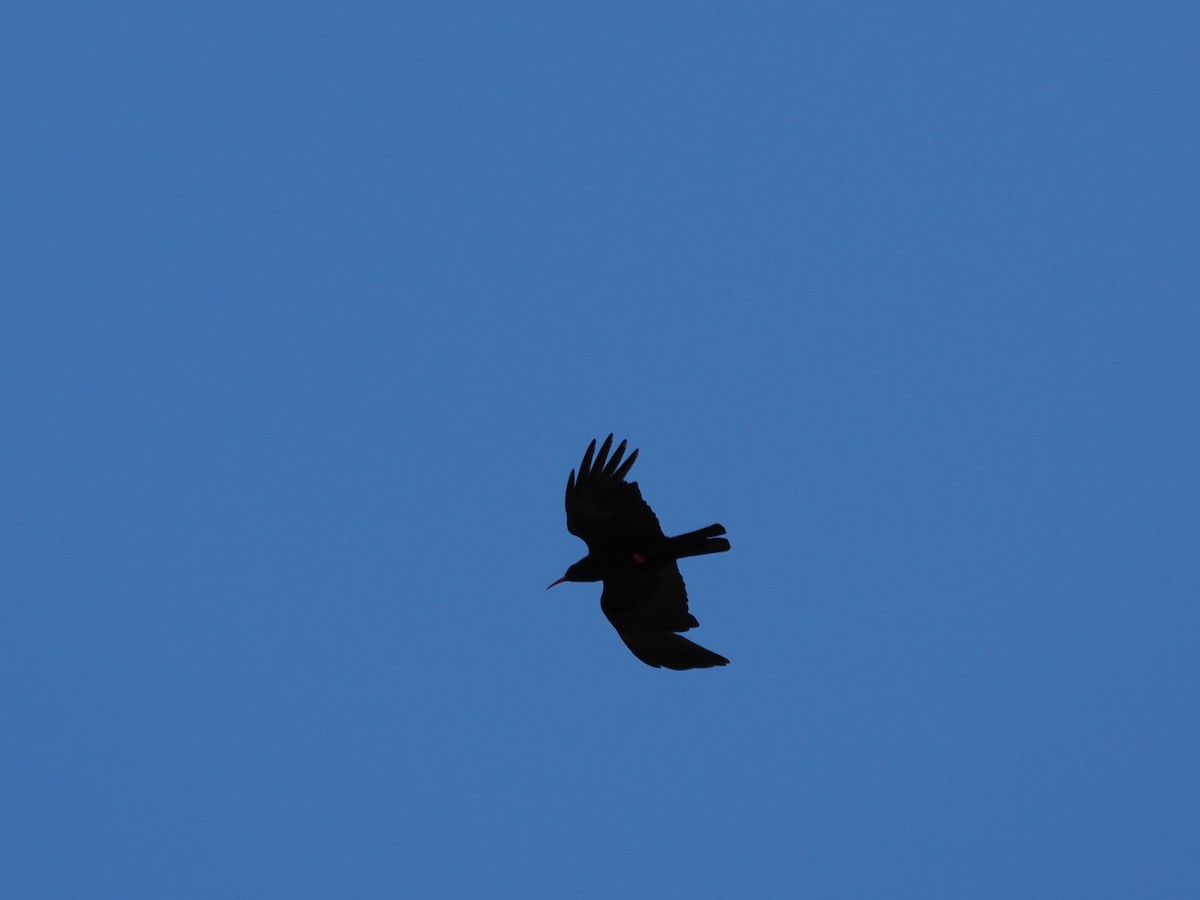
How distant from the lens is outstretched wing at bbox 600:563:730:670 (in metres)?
17.8

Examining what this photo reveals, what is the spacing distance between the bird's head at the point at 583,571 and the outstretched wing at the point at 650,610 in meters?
0.25

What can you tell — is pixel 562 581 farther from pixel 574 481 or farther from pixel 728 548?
pixel 728 548

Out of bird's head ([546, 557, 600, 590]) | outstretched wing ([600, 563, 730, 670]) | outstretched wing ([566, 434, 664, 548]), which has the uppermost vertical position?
outstretched wing ([566, 434, 664, 548])

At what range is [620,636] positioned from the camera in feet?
59.4

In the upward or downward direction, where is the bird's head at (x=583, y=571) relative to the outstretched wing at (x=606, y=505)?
downward

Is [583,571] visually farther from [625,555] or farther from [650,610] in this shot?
[650,610]

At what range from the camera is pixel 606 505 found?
1833 centimetres

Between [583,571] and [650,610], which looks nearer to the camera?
[650,610]

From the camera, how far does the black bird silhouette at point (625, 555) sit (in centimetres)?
1811

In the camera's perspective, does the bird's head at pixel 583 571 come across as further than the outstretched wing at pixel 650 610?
Yes

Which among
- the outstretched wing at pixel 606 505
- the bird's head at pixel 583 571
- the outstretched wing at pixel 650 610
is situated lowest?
the outstretched wing at pixel 650 610

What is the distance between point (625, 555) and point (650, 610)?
90cm

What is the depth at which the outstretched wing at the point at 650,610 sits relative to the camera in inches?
703

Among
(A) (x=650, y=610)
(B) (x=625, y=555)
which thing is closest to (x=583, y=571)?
(B) (x=625, y=555)
